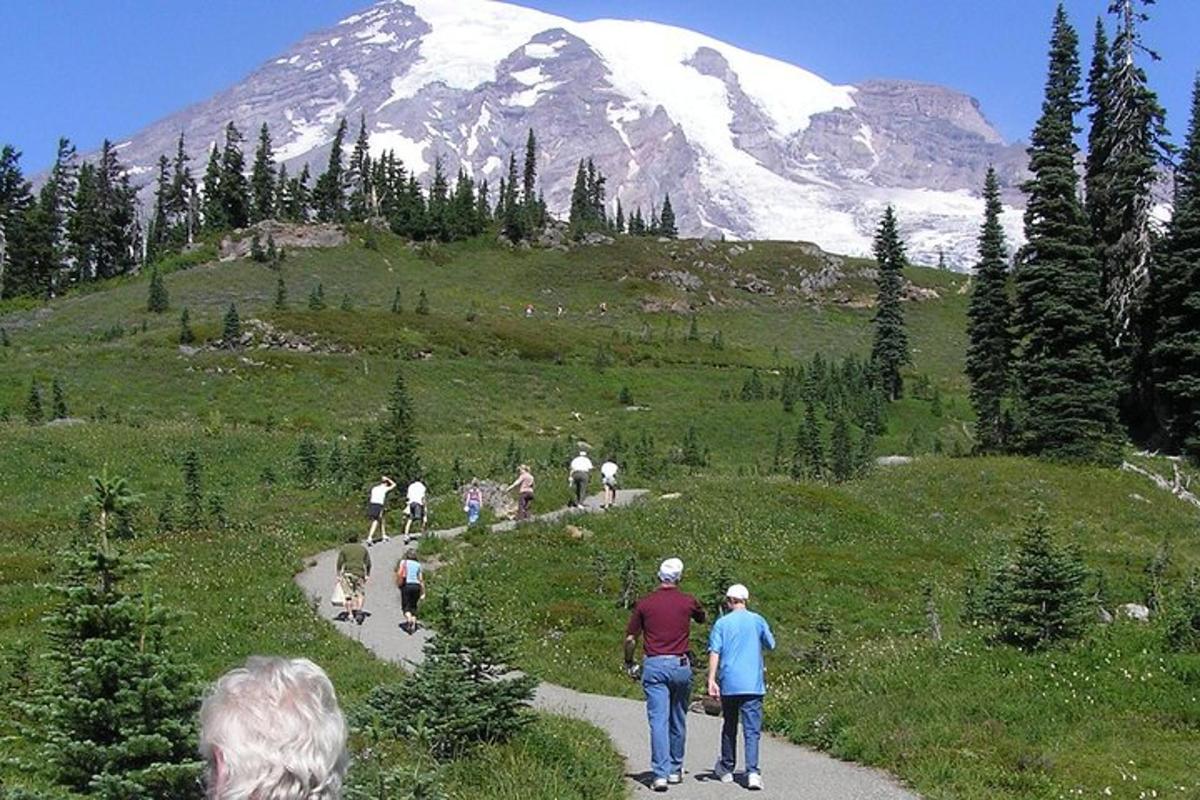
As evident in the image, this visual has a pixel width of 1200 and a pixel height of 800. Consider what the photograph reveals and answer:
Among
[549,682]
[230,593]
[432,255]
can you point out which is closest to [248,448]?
[230,593]

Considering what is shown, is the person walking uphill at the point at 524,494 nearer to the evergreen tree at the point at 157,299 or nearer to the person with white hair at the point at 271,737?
the person with white hair at the point at 271,737

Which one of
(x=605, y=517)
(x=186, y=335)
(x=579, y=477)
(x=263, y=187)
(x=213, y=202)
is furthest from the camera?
(x=263, y=187)

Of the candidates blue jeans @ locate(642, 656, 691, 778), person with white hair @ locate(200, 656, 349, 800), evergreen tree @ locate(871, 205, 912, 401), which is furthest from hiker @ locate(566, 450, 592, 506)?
evergreen tree @ locate(871, 205, 912, 401)

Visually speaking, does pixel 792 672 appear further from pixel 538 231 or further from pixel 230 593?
pixel 538 231

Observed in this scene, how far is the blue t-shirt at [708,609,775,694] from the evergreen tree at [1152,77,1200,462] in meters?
40.5

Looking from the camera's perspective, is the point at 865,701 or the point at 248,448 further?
the point at 248,448

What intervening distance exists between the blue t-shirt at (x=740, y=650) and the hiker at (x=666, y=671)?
0.34m

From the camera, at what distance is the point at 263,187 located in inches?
5630

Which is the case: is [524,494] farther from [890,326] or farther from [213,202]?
[213,202]

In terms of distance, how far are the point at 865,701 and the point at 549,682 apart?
18.4ft

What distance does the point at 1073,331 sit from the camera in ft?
140

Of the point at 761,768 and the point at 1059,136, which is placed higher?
the point at 1059,136

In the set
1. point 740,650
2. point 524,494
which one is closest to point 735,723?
point 740,650

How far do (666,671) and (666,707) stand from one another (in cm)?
38
